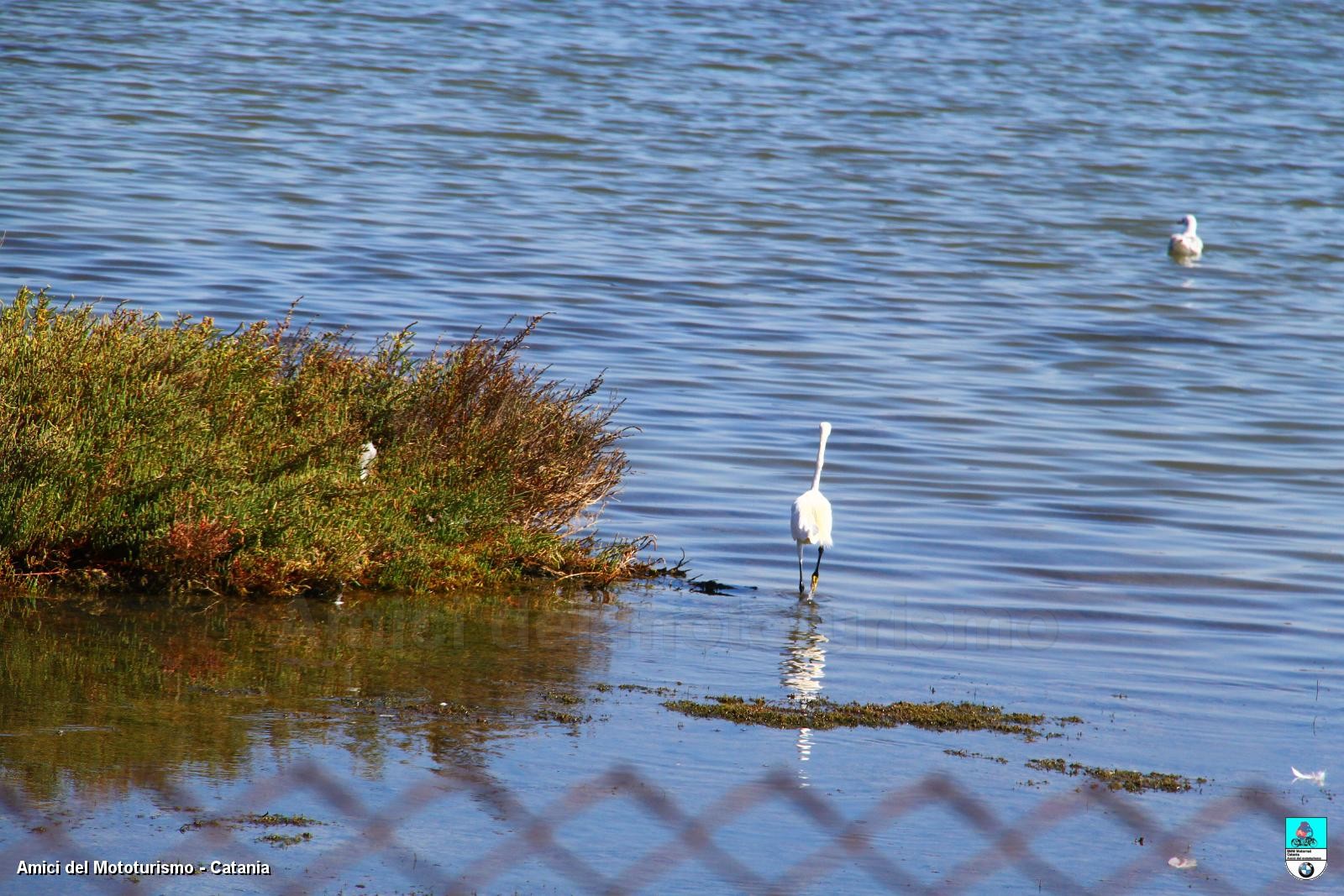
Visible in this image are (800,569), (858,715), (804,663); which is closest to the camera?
(858,715)

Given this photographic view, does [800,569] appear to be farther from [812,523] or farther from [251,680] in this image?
[251,680]

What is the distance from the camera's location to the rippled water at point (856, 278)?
8.29 meters

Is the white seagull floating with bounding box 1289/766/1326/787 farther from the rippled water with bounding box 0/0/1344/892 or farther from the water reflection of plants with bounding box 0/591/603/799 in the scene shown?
the water reflection of plants with bounding box 0/591/603/799

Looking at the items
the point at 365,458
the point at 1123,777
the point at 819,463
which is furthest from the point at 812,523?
the point at 1123,777

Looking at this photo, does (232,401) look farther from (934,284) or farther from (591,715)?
(934,284)

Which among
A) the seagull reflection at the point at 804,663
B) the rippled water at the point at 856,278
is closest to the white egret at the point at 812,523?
the rippled water at the point at 856,278

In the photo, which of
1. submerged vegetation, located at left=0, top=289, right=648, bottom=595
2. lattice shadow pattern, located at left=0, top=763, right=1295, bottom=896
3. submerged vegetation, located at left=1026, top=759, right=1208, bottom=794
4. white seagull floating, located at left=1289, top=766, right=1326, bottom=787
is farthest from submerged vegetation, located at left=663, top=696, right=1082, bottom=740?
submerged vegetation, located at left=0, top=289, right=648, bottom=595

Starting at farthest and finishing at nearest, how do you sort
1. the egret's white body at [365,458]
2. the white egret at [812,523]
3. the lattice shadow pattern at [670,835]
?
the white egret at [812,523] < the egret's white body at [365,458] < the lattice shadow pattern at [670,835]

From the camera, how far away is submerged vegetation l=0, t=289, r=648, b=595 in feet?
24.3

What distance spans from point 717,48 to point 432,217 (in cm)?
2068

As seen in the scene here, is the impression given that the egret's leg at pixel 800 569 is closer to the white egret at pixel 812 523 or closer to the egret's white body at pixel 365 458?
the white egret at pixel 812 523

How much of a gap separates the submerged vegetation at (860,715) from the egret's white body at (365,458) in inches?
89.1

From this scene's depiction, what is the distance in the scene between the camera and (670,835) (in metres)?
5.27

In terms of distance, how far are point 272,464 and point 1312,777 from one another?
476 cm
